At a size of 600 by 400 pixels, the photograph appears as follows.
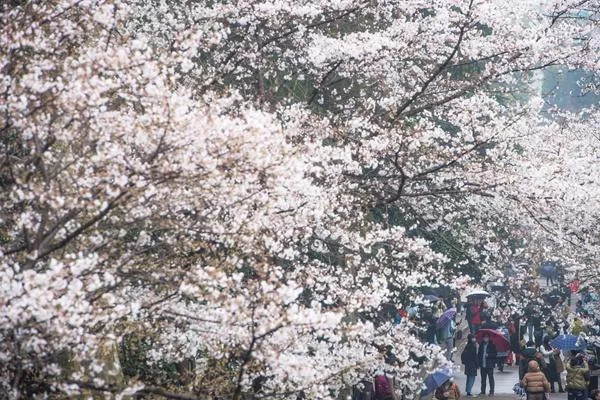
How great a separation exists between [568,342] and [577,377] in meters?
3.47

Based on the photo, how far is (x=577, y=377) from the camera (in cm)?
1697

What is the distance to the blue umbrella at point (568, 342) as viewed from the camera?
20.2 m

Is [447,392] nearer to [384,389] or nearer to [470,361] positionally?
[384,389]

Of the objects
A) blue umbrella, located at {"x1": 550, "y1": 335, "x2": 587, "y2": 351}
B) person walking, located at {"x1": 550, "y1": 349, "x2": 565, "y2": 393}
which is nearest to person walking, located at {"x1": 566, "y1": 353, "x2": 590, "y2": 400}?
person walking, located at {"x1": 550, "y1": 349, "x2": 565, "y2": 393}

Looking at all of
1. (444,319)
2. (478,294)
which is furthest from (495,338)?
(478,294)

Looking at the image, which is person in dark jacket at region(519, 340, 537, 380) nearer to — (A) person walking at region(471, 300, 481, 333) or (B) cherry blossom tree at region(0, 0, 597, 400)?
(A) person walking at region(471, 300, 481, 333)

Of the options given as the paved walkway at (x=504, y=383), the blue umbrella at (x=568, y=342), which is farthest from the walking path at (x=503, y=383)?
the blue umbrella at (x=568, y=342)

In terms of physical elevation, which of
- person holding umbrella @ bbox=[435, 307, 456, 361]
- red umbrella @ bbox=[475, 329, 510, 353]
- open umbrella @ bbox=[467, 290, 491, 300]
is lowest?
red umbrella @ bbox=[475, 329, 510, 353]

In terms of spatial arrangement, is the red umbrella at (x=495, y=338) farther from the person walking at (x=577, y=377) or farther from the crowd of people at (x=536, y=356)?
the person walking at (x=577, y=377)

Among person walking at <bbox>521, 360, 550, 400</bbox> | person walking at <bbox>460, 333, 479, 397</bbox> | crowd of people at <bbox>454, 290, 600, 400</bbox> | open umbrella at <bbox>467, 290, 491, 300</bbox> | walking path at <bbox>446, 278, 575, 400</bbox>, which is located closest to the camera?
person walking at <bbox>521, 360, 550, 400</bbox>

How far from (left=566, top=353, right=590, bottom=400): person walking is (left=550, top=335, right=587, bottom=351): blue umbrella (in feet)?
9.82

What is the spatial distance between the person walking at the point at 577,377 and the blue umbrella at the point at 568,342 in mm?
2992

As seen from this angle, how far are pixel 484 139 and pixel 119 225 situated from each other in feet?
19.8

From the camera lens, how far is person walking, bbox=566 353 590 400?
16.9 meters
